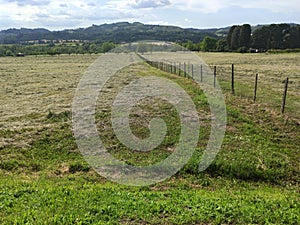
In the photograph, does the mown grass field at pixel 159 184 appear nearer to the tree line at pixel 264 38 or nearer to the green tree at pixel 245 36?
the tree line at pixel 264 38

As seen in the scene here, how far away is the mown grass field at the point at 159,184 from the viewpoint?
598 cm

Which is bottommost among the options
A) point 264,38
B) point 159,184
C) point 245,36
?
point 159,184

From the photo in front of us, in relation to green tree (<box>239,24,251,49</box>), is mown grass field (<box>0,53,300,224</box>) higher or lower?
lower

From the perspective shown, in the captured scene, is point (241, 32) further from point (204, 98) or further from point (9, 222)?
point (9, 222)

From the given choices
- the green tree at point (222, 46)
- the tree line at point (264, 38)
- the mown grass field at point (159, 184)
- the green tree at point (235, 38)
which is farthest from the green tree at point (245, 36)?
the mown grass field at point (159, 184)

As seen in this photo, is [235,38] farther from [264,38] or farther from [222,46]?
[264,38]

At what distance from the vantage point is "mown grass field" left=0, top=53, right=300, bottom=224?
598cm

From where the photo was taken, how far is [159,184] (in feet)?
26.8

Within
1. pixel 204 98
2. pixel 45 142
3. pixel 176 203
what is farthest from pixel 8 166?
pixel 204 98

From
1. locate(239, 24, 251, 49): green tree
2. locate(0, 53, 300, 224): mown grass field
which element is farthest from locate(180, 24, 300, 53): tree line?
locate(0, 53, 300, 224): mown grass field

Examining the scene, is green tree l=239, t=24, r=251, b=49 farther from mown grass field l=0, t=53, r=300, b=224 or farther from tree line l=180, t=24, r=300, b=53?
mown grass field l=0, t=53, r=300, b=224

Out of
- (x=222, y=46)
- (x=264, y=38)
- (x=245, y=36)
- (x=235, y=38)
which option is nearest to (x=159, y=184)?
(x=264, y=38)

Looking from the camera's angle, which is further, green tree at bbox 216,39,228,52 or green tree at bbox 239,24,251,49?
green tree at bbox 216,39,228,52

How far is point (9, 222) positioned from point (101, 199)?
70.7 inches
